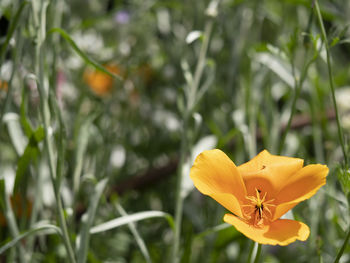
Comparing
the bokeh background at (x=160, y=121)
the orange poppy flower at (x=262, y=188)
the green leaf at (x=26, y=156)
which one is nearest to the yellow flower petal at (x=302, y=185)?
the orange poppy flower at (x=262, y=188)

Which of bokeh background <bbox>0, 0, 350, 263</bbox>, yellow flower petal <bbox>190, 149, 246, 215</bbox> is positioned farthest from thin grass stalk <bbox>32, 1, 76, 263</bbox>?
yellow flower petal <bbox>190, 149, 246, 215</bbox>

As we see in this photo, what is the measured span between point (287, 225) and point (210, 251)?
435 mm

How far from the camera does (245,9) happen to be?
1081 millimetres

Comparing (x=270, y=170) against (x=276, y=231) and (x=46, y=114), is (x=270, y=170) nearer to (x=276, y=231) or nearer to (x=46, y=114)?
(x=276, y=231)

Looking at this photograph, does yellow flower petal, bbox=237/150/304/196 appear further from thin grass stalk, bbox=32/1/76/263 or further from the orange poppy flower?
thin grass stalk, bbox=32/1/76/263

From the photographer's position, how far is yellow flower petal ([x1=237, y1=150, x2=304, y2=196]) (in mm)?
449

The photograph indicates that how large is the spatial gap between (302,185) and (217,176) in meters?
0.08

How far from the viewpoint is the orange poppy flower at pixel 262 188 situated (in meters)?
0.39

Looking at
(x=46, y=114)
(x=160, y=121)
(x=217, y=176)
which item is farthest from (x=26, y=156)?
(x=160, y=121)

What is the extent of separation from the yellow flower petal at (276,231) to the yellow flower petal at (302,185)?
0.01 meters

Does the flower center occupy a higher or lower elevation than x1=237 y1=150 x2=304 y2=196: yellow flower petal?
lower

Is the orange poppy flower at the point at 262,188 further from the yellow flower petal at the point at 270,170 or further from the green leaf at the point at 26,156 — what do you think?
the green leaf at the point at 26,156

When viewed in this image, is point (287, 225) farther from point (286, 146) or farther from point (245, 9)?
point (245, 9)

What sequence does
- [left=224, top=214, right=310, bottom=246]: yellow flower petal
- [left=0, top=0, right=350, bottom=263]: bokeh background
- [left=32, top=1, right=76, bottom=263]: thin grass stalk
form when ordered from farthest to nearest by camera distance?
[left=0, top=0, right=350, bottom=263]: bokeh background < [left=32, top=1, right=76, bottom=263]: thin grass stalk < [left=224, top=214, right=310, bottom=246]: yellow flower petal
